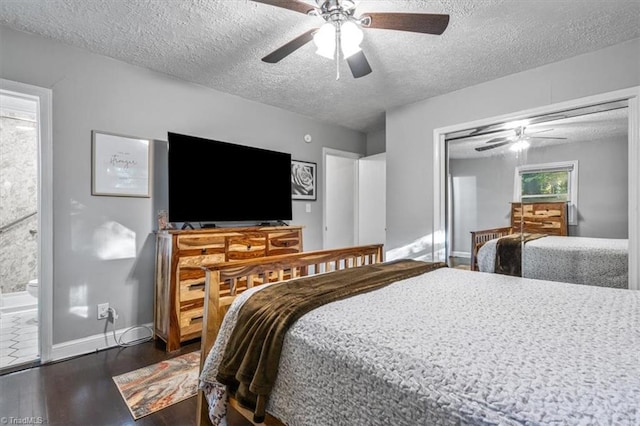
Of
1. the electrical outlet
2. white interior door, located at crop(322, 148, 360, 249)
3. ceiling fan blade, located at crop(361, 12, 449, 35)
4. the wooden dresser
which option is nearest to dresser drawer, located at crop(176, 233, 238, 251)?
the wooden dresser

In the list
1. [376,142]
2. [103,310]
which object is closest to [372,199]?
[376,142]

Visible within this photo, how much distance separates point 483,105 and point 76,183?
3.69 meters

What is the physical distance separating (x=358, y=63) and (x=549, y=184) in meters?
2.11

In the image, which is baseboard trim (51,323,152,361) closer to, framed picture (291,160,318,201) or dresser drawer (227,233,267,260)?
dresser drawer (227,233,267,260)

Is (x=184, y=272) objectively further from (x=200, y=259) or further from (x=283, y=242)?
(x=283, y=242)

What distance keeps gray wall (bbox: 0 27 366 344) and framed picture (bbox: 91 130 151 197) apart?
0.05 meters

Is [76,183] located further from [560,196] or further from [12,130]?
[560,196]

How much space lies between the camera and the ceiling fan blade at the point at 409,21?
1565 millimetres

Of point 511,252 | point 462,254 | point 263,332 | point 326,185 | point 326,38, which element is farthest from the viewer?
point 326,185

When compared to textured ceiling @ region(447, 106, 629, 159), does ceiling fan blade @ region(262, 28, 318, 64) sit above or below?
above

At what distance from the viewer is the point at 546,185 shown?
2844 millimetres

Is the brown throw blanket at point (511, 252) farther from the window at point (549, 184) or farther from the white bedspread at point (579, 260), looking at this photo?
the window at point (549, 184)

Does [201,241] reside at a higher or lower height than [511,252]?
higher

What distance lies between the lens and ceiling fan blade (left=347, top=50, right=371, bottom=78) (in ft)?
6.46
